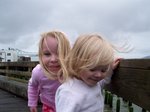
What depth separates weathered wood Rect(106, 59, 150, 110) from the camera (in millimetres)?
2772

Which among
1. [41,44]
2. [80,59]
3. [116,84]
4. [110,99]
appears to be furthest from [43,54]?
[110,99]

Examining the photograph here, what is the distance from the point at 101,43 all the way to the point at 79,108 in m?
0.45

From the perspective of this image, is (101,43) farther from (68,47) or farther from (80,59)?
(68,47)

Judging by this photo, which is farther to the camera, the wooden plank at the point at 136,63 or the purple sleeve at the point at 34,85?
the purple sleeve at the point at 34,85

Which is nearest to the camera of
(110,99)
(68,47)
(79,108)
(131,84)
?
(79,108)

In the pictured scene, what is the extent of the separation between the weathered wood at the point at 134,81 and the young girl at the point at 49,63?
0.48m

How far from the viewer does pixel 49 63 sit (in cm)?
355

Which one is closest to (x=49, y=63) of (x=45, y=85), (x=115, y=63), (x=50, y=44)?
(x=50, y=44)

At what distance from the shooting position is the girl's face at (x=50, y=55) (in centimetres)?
353

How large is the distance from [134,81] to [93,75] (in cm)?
45

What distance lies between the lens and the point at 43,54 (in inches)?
142

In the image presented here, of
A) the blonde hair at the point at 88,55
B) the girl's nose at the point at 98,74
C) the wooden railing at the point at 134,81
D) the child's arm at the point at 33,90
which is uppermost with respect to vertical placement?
the blonde hair at the point at 88,55

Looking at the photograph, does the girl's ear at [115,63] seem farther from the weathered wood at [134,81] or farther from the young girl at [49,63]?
the young girl at [49,63]

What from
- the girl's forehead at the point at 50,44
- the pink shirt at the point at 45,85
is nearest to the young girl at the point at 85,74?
the girl's forehead at the point at 50,44
